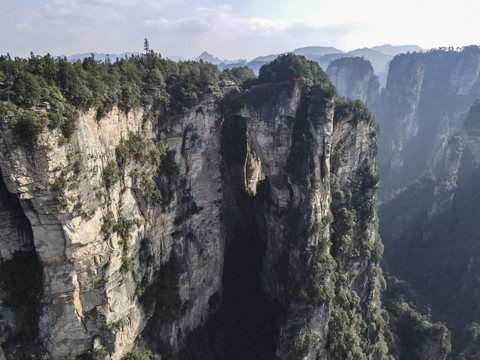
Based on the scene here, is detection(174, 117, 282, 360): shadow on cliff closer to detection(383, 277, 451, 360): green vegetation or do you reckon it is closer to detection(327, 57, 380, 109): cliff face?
detection(383, 277, 451, 360): green vegetation

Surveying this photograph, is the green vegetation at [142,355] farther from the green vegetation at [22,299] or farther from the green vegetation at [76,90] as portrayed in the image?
the green vegetation at [76,90]

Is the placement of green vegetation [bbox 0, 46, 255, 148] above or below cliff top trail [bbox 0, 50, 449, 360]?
above

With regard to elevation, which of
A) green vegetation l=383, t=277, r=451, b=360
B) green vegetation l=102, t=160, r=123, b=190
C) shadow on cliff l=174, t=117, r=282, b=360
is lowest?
green vegetation l=383, t=277, r=451, b=360

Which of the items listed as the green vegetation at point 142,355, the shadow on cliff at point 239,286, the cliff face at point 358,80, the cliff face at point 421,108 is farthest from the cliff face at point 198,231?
the cliff face at point 358,80

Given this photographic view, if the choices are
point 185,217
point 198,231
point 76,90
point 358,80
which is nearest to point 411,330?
point 198,231

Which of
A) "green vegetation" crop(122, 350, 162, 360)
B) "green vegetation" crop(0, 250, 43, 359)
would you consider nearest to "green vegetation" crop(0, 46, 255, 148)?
"green vegetation" crop(0, 250, 43, 359)

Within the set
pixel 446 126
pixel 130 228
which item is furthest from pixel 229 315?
pixel 446 126

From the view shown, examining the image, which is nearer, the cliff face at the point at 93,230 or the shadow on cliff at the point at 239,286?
the cliff face at the point at 93,230

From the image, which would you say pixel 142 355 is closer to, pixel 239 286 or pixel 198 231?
pixel 198 231

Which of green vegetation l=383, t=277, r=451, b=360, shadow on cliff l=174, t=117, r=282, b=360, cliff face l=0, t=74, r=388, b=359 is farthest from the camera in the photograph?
green vegetation l=383, t=277, r=451, b=360

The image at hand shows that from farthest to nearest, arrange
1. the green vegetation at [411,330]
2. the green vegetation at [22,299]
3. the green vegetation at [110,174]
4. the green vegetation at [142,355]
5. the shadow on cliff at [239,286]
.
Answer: the green vegetation at [411,330]
the shadow on cliff at [239,286]
the green vegetation at [142,355]
the green vegetation at [110,174]
the green vegetation at [22,299]
